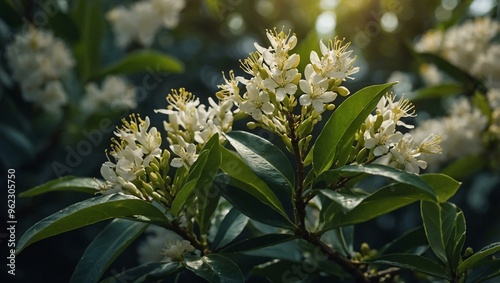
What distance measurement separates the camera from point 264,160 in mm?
1479

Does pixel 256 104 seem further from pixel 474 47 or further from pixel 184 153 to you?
pixel 474 47

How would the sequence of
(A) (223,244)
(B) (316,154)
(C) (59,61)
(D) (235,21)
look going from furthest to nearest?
(D) (235,21)
(C) (59,61)
(A) (223,244)
(B) (316,154)

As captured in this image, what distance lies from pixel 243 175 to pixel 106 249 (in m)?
0.38

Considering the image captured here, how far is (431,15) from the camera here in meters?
4.04

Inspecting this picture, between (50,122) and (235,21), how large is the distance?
4.58ft

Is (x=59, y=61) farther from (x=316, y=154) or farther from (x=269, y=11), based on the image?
(x=316, y=154)

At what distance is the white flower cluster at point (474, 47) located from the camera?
10.2 feet

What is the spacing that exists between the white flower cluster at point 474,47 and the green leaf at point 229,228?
193cm

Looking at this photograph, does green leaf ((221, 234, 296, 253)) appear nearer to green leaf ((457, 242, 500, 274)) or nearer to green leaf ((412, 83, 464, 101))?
green leaf ((457, 242, 500, 274))

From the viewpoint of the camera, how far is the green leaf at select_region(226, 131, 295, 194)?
57.1 inches

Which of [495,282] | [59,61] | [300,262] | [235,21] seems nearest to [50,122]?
[59,61]

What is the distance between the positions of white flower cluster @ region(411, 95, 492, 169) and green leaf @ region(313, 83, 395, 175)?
140cm

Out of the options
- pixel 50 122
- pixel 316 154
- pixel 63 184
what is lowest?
pixel 50 122

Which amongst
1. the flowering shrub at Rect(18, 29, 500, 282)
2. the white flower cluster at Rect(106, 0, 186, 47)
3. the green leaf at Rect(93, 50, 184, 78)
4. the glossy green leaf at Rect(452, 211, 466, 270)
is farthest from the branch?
the white flower cluster at Rect(106, 0, 186, 47)
